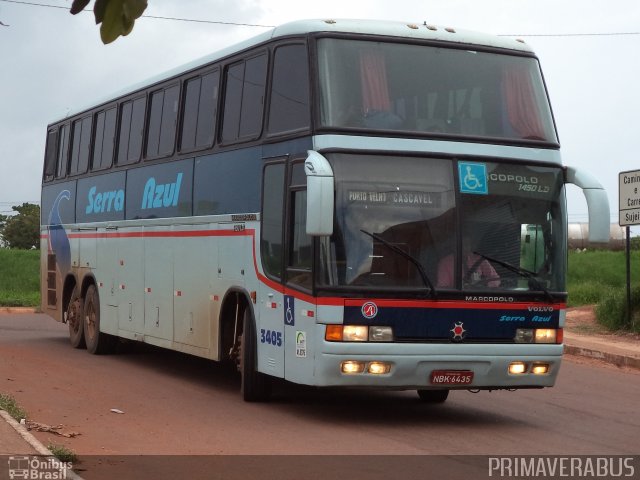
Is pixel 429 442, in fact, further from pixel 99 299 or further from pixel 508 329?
pixel 99 299

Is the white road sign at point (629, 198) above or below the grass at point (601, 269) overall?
above

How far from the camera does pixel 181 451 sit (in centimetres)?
989

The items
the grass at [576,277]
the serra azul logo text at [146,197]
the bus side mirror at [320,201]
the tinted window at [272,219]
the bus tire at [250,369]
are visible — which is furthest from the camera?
the grass at [576,277]

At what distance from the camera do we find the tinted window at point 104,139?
737 inches

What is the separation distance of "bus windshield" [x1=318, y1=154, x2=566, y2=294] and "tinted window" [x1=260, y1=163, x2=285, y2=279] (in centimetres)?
111

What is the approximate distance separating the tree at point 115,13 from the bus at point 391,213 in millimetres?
5941

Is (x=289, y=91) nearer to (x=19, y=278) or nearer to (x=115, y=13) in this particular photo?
(x=115, y=13)

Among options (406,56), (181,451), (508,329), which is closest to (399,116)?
(406,56)

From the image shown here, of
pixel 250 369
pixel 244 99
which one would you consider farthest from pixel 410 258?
pixel 244 99

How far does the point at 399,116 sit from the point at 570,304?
19907 mm

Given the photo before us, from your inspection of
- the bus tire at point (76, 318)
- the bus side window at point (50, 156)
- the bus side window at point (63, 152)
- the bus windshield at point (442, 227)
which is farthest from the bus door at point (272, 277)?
the bus side window at point (50, 156)

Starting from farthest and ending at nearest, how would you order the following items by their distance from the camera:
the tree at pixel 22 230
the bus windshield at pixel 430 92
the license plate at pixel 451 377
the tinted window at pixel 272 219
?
the tree at pixel 22 230, the tinted window at pixel 272 219, the bus windshield at pixel 430 92, the license plate at pixel 451 377

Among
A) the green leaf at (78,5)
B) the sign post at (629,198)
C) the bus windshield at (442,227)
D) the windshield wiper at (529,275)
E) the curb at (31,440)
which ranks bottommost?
the curb at (31,440)

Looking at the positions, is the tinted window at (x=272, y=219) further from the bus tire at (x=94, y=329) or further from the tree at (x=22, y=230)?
the tree at (x=22, y=230)
